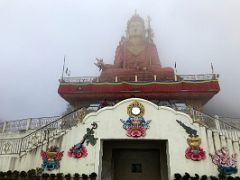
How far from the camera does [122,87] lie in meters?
17.5

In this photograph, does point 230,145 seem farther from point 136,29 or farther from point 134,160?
point 136,29

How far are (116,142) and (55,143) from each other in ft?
10.2

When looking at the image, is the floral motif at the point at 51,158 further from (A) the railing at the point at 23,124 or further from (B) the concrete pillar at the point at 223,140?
(B) the concrete pillar at the point at 223,140

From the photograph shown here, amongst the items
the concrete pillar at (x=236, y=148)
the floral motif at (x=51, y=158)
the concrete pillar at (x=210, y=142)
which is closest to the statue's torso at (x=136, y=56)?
the concrete pillar at (x=210, y=142)

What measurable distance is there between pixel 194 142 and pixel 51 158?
6518 millimetres

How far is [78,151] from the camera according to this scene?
9516 mm

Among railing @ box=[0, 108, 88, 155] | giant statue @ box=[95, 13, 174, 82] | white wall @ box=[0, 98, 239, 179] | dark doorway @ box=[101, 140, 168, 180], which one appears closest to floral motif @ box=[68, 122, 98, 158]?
white wall @ box=[0, 98, 239, 179]

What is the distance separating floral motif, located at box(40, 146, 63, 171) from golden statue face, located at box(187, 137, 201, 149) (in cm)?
589

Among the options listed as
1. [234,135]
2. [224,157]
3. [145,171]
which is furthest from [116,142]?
[234,135]

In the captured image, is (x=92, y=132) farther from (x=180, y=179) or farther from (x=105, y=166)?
(x=180, y=179)

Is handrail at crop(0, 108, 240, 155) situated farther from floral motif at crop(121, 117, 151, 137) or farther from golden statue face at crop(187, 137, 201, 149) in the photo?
floral motif at crop(121, 117, 151, 137)

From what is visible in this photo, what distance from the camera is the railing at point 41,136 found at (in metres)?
10.1

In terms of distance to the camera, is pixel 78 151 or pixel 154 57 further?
pixel 154 57

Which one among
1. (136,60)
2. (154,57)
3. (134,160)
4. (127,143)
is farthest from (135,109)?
(154,57)
